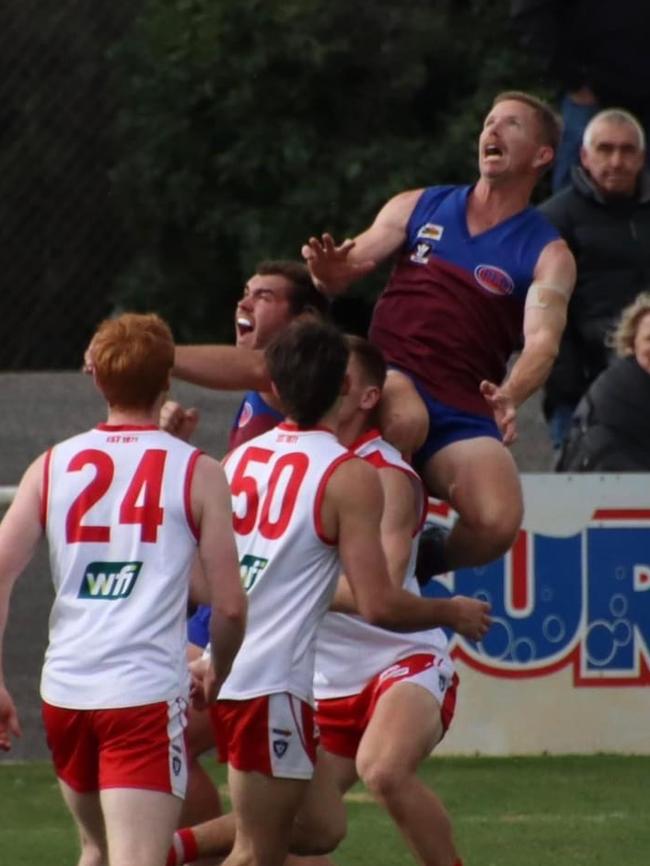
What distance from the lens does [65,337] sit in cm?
1230

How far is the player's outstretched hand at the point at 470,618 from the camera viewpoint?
6375mm

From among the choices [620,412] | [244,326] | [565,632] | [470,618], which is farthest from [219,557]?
[620,412]

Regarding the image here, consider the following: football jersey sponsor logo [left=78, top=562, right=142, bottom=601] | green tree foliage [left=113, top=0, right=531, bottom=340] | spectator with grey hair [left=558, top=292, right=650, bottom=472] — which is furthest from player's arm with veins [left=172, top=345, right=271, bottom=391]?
green tree foliage [left=113, top=0, right=531, bottom=340]

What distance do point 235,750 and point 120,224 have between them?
728cm

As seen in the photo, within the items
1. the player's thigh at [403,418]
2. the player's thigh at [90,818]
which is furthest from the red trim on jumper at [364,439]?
the player's thigh at [90,818]

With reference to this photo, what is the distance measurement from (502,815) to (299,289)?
2580 mm

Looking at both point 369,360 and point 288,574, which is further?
point 369,360

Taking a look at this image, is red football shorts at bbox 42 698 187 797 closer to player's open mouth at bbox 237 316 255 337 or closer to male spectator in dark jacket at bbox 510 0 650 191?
player's open mouth at bbox 237 316 255 337

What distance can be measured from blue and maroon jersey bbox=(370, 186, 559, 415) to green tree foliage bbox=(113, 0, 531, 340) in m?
6.03

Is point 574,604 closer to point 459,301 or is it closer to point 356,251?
point 459,301

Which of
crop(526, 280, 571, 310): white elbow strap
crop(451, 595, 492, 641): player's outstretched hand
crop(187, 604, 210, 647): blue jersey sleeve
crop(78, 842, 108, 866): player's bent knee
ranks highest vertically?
crop(526, 280, 571, 310): white elbow strap

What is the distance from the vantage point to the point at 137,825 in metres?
5.58

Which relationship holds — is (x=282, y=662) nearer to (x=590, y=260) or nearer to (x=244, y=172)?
(x=590, y=260)

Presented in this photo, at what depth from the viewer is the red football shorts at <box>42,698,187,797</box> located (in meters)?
5.62
